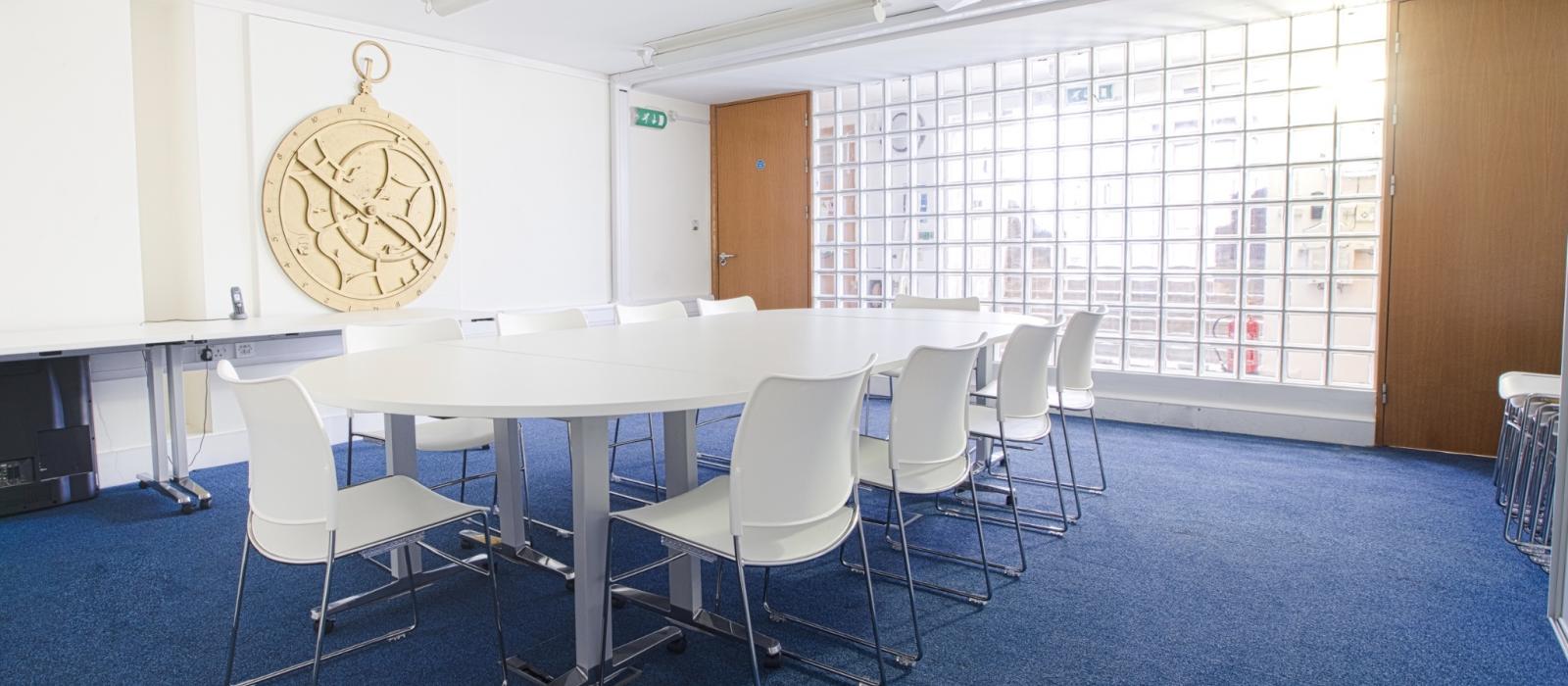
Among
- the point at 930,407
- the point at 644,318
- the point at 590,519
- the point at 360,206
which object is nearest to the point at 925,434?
the point at 930,407

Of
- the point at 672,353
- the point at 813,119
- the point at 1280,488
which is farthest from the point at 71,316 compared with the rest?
the point at 1280,488

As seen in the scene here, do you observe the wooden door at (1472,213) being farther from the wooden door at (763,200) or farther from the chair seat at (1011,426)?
the wooden door at (763,200)

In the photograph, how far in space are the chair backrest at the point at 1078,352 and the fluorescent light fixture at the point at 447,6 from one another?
3412mm

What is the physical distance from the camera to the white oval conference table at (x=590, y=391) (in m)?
1.96

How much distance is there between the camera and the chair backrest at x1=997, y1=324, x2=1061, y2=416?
3051mm

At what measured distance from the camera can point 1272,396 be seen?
5176mm

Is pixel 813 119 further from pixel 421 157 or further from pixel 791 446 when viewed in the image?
pixel 791 446

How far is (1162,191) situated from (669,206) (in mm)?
3925

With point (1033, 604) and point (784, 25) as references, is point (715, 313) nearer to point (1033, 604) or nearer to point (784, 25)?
point (784, 25)

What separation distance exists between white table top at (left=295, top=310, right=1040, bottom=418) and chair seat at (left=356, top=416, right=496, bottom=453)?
333 mm

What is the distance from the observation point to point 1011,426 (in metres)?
3.26

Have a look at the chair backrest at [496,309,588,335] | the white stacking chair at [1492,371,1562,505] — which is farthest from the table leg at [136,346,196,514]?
the white stacking chair at [1492,371,1562,505]

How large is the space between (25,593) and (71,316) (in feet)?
5.97

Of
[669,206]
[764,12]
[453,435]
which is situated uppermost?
[764,12]
